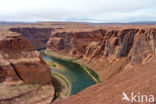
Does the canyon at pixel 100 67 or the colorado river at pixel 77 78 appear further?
the colorado river at pixel 77 78

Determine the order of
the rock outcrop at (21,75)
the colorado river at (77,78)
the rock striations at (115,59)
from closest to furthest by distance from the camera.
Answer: the rock striations at (115,59)
the rock outcrop at (21,75)
the colorado river at (77,78)

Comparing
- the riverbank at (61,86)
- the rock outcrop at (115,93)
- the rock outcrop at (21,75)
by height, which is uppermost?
the rock outcrop at (115,93)

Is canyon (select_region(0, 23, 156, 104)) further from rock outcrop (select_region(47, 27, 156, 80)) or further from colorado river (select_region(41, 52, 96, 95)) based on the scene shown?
colorado river (select_region(41, 52, 96, 95))

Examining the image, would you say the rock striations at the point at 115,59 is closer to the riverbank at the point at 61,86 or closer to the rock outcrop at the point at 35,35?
the riverbank at the point at 61,86

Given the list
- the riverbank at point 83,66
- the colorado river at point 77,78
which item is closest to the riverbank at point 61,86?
the colorado river at point 77,78

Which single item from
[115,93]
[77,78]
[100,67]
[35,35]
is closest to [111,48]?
[100,67]

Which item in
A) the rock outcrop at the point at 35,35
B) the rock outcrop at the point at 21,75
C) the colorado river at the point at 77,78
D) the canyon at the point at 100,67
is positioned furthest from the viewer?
the rock outcrop at the point at 35,35

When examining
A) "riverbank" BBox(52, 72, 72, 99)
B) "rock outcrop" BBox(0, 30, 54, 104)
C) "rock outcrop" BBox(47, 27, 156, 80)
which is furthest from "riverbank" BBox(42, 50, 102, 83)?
"rock outcrop" BBox(0, 30, 54, 104)
